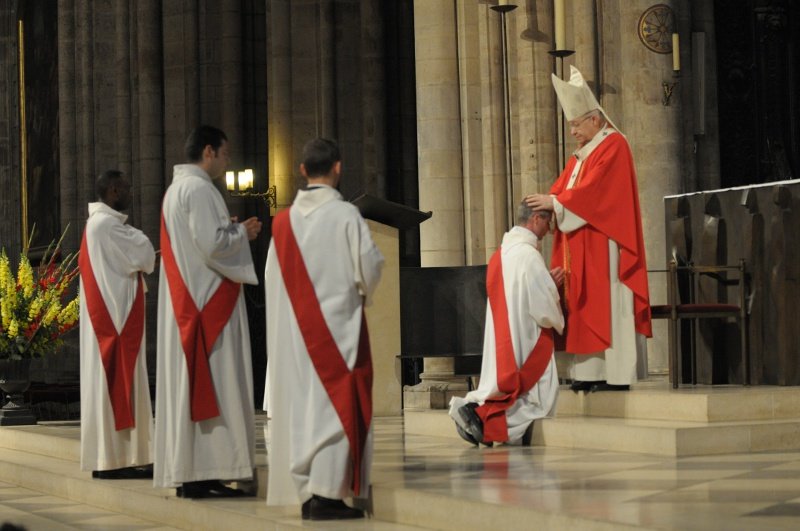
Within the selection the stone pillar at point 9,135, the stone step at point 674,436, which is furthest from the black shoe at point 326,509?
the stone pillar at point 9,135

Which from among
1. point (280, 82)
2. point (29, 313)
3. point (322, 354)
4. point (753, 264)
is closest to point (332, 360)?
point (322, 354)

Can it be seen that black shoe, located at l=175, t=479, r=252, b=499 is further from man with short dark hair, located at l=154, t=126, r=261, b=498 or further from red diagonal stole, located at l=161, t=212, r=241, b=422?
red diagonal stole, located at l=161, t=212, r=241, b=422

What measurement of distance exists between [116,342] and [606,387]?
3.01 meters

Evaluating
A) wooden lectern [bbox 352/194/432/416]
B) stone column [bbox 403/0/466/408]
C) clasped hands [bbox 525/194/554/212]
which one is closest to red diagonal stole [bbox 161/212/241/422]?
clasped hands [bbox 525/194/554/212]

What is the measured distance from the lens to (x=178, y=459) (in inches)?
302

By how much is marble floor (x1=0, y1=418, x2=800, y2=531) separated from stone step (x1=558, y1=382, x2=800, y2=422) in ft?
1.58

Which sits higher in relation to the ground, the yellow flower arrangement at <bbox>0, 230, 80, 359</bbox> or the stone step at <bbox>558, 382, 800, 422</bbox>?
the yellow flower arrangement at <bbox>0, 230, 80, 359</bbox>

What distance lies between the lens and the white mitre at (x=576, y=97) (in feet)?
29.3

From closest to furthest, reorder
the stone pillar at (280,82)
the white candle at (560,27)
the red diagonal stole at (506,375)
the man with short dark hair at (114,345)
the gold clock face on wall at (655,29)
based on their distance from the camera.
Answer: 1. the red diagonal stole at (506,375)
2. the man with short dark hair at (114,345)
3. the white candle at (560,27)
4. the gold clock face on wall at (655,29)
5. the stone pillar at (280,82)

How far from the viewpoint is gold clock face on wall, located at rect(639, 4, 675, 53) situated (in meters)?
12.6

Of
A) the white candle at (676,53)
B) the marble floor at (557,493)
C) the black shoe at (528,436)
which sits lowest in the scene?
the marble floor at (557,493)

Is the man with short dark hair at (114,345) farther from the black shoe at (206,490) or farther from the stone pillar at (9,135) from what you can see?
the stone pillar at (9,135)

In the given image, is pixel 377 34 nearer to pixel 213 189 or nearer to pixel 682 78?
pixel 682 78

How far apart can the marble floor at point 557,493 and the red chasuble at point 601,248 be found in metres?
0.85
